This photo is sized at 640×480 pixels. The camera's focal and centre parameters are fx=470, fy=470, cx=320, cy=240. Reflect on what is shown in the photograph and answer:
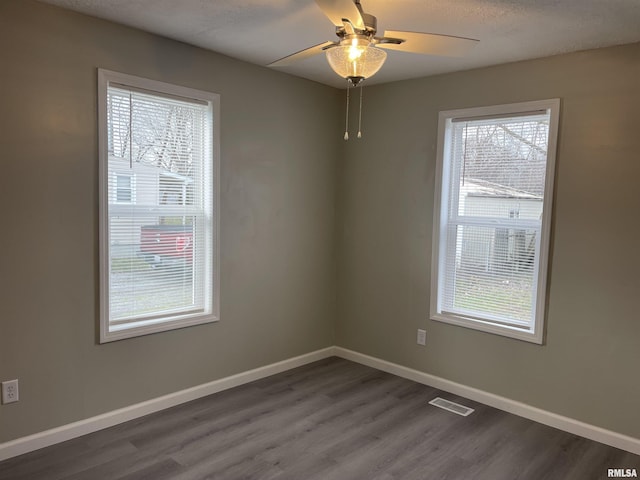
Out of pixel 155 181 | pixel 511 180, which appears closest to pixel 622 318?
pixel 511 180

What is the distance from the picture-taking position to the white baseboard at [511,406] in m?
2.91

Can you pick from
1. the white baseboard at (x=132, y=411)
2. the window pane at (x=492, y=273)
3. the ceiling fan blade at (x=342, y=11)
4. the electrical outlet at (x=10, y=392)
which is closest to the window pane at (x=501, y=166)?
the window pane at (x=492, y=273)

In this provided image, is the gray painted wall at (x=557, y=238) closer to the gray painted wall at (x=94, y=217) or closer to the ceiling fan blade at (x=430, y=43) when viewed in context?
the gray painted wall at (x=94, y=217)

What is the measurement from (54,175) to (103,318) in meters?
0.89

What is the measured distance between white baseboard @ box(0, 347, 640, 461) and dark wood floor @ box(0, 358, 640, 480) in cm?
6

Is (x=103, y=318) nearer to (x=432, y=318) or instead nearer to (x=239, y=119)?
(x=239, y=119)

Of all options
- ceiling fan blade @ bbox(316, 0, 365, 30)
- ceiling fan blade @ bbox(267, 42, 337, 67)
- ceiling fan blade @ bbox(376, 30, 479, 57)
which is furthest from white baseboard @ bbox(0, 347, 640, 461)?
ceiling fan blade @ bbox(316, 0, 365, 30)

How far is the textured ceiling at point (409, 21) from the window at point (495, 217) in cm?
47

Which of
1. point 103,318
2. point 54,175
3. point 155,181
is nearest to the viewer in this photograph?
point 54,175

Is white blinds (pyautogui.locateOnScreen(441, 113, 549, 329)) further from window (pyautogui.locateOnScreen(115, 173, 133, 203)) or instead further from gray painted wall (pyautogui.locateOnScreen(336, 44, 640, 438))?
window (pyautogui.locateOnScreen(115, 173, 133, 203))

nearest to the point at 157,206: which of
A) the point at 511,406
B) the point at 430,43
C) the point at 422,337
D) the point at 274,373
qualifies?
the point at 274,373

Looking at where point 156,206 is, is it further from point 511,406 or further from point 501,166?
point 511,406

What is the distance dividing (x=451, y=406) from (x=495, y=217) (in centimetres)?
142

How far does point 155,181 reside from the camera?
3141 mm
